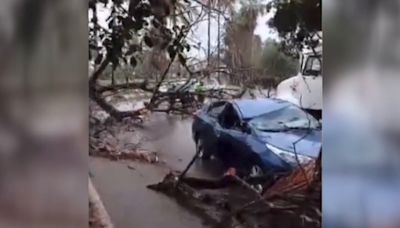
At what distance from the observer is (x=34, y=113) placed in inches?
93.4

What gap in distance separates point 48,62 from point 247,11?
77cm

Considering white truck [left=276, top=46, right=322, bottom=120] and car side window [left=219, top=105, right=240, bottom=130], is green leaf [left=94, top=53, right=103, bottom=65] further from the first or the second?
white truck [left=276, top=46, right=322, bottom=120]

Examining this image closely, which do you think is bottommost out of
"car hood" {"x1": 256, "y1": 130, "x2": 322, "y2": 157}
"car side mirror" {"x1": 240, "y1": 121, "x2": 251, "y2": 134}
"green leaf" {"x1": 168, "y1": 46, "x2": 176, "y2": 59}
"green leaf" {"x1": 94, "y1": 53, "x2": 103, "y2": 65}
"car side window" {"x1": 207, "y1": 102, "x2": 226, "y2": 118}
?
"car hood" {"x1": 256, "y1": 130, "x2": 322, "y2": 157}

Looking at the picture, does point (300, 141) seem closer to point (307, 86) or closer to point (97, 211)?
point (307, 86)

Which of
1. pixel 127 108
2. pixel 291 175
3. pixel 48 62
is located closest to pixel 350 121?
pixel 291 175

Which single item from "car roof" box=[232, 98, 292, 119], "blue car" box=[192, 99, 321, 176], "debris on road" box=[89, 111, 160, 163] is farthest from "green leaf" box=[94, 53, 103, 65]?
"car roof" box=[232, 98, 292, 119]

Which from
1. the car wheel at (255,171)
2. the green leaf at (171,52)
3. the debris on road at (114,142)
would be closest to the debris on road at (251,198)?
the car wheel at (255,171)

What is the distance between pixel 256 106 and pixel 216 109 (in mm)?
150

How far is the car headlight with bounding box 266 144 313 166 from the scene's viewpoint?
91.0 inches

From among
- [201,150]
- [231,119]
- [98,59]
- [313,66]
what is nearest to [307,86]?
[313,66]

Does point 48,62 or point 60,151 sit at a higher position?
point 48,62

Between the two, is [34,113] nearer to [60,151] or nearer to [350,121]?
A: [60,151]

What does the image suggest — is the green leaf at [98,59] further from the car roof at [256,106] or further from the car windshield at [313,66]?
the car windshield at [313,66]

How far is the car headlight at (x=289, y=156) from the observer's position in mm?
2311
